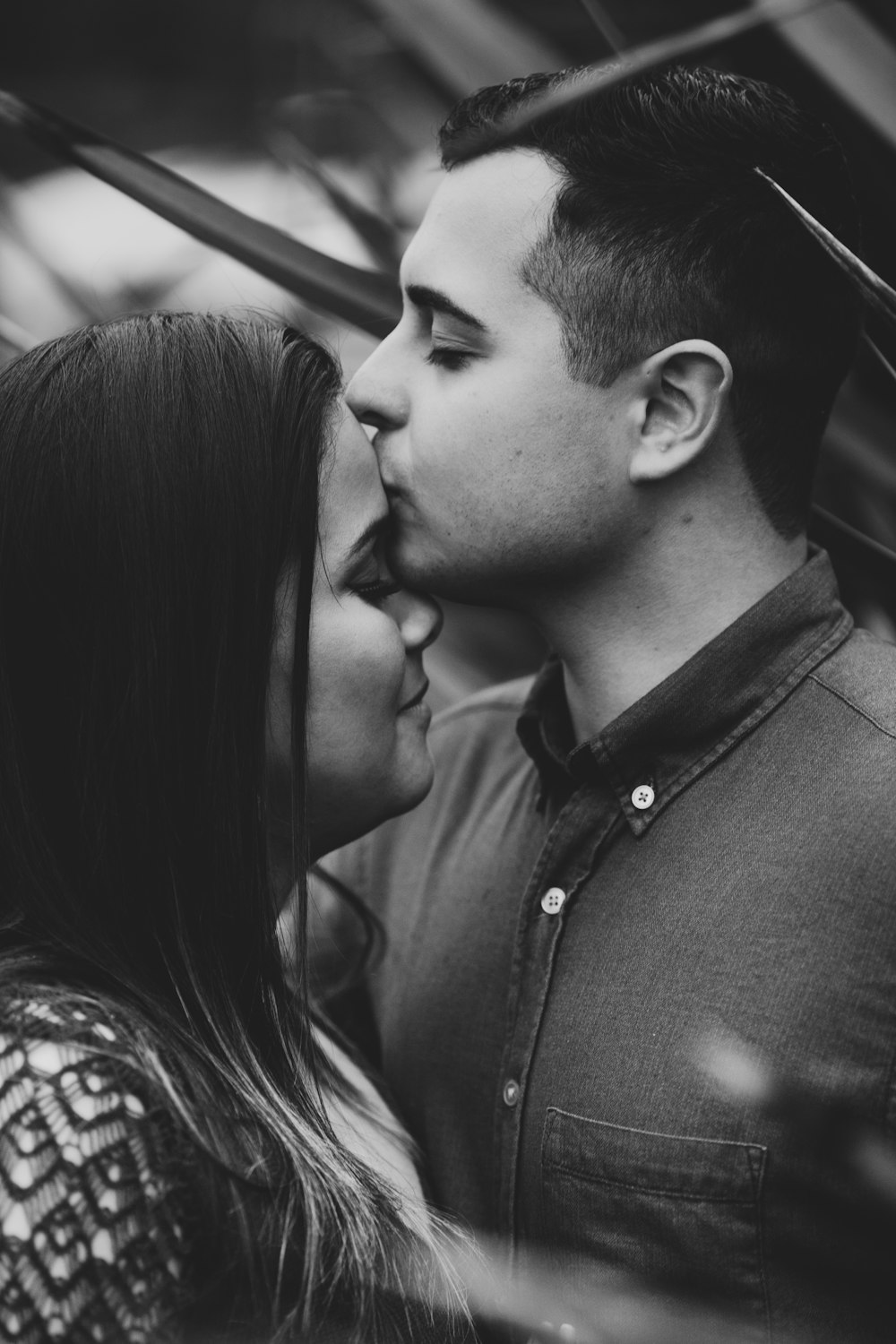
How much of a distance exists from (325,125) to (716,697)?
7.91 feet

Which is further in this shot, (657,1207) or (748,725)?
(748,725)

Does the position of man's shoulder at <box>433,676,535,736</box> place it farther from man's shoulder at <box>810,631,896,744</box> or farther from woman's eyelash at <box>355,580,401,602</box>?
man's shoulder at <box>810,631,896,744</box>

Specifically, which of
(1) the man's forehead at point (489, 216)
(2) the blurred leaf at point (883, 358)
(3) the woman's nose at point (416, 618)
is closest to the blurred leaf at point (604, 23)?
(1) the man's forehead at point (489, 216)

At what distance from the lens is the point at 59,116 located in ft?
4.94

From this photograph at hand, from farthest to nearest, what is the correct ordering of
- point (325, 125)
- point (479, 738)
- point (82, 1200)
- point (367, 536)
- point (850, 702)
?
point (325, 125) < point (479, 738) < point (367, 536) < point (850, 702) < point (82, 1200)

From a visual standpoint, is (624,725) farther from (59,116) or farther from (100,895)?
(59,116)

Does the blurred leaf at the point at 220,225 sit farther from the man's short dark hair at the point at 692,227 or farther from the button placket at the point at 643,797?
the button placket at the point at 643,797

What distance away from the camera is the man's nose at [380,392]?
163 centimetres

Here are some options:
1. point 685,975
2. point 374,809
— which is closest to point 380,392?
point 374,809

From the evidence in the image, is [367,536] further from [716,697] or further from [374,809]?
[716,697]

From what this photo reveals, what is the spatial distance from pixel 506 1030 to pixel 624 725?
0.38 m

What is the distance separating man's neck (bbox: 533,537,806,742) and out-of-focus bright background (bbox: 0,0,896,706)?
166mm

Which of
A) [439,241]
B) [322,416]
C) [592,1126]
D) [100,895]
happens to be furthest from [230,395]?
[592,1126]

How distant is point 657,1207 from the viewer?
52.5 inches
